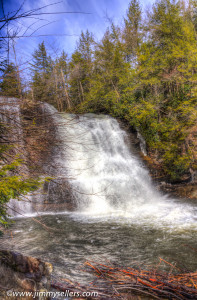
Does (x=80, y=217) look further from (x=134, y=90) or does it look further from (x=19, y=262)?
(x=134, y=90)

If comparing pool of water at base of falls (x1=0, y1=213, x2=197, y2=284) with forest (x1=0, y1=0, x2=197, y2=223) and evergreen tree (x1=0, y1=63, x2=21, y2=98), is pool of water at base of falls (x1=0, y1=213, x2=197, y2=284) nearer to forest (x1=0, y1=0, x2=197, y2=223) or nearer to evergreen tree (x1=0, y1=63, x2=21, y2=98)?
evergreen tree (x1=0, y1=63, x2=21, y2=98)

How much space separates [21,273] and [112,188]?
Answer: 7603 mm

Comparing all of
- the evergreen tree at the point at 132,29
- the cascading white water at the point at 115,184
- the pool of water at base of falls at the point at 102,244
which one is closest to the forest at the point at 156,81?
the evergreen tree at the point at 132,29

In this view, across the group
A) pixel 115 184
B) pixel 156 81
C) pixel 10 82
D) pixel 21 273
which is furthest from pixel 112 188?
pixel 156 81

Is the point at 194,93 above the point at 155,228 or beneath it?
above

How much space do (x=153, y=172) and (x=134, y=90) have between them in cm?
674

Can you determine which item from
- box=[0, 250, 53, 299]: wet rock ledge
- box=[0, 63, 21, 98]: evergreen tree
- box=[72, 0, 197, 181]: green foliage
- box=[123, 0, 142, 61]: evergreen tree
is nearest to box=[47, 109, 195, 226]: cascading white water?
box=[72, 0, 197, 181]: green foliage

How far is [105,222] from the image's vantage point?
6.54m

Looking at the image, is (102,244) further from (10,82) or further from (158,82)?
(158,82)

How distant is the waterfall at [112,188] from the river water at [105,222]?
0.03 metres

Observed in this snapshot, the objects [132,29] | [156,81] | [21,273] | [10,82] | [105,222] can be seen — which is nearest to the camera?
Result: [21,273]

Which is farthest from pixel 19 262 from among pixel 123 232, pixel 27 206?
pixel 27 206

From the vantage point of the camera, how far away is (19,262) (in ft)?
5.57

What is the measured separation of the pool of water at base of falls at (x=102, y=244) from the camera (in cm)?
369
